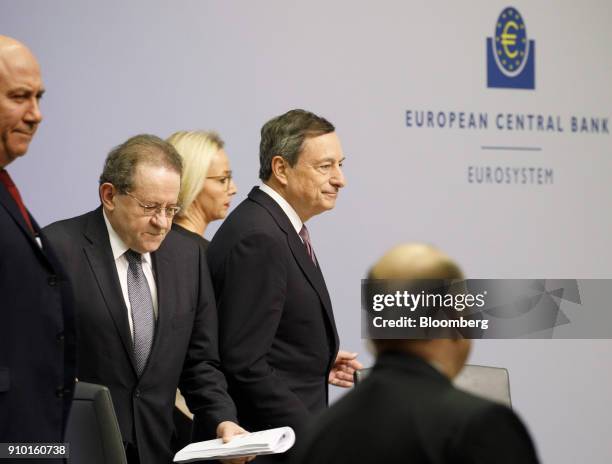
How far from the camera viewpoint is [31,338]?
2449 mm

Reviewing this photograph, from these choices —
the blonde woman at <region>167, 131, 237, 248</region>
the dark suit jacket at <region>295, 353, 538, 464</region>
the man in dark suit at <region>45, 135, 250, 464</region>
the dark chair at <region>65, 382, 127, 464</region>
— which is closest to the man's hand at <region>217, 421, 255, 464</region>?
the man in dark suit at <region>45, 135, 250, 464</region>

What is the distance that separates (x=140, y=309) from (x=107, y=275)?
0.14 meters

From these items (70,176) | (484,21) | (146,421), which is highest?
(484,21)

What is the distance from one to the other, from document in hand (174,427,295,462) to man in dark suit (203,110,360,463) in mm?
386

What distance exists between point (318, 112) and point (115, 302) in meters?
2.58

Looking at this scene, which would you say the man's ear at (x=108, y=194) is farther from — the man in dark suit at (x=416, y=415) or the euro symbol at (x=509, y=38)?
the euro symbol at (x=509, y=38)

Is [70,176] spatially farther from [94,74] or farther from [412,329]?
[412,329]

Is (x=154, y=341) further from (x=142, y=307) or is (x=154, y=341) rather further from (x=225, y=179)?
(x=225, y=179)

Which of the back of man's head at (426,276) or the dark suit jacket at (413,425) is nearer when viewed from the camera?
the dark suit jacket at (413,425)

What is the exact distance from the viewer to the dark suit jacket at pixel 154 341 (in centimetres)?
310

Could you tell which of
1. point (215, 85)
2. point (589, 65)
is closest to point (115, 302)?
point (215, 85)

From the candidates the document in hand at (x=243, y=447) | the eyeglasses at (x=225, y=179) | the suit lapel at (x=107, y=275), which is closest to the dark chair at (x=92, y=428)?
the document in hand at (x=243, y=447)

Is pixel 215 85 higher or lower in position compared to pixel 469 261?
higher

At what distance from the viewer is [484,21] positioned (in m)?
6.07
